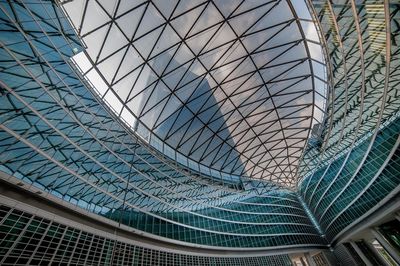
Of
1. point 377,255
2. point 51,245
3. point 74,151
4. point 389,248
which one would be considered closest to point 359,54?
point 51,245

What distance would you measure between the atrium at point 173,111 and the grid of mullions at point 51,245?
10cm

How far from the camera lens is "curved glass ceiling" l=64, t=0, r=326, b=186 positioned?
1800cm

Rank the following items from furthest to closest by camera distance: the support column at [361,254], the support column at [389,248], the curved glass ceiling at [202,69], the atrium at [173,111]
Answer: the support column at [361,254] → the support column at [389,248] → the curved glass ceiling at [202,69] → the atrium at [173,111]

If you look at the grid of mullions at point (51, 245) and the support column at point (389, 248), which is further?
the support column at point (389, 248)

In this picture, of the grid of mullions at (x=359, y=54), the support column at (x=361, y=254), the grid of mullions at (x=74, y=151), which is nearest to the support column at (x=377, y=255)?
the support column at (x=361, y=254)

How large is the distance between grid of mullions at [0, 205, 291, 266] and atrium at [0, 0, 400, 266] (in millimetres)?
101

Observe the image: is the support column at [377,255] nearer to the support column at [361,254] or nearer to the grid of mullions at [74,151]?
the support column at [361,254]

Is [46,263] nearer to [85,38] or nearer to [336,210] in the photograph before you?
[85,38]

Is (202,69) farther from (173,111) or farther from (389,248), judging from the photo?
(389,248)

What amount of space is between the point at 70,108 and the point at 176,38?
42.8 feet

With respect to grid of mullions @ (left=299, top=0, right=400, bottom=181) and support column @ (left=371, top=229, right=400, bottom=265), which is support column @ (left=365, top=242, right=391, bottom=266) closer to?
support column @ (left=371, top=229, right=400, bottom=265)

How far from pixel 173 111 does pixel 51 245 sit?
17123 mm

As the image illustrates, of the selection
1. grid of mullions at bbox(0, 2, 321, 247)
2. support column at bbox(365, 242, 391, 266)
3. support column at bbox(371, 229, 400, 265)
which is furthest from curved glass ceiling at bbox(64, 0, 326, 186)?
support column at bbox(365, 242, 391, 266)

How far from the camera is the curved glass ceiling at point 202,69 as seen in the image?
59.1ft
